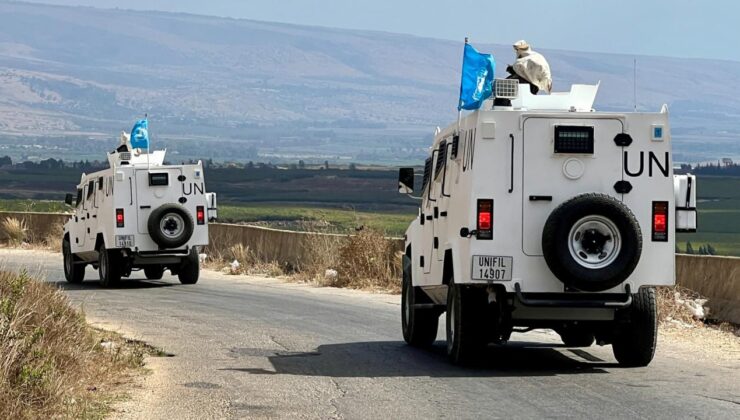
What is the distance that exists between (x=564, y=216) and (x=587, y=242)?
35cm

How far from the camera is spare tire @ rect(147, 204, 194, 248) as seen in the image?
91.7ft

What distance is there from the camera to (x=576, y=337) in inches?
642

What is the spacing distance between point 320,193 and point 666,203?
99.5 metres

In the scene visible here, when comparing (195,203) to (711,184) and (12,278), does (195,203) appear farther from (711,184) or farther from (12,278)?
(711,184)

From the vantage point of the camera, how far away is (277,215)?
73.6 meters

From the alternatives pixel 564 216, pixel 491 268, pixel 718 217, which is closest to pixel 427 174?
pixel 491 268

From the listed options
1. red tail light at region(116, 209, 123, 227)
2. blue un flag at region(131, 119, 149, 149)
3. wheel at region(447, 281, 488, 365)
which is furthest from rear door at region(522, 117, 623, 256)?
blue un flag at region(131, 119, 149, 149)

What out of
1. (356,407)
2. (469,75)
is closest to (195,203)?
(469,75)

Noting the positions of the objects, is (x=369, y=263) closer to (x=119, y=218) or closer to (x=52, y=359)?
(x=119, y=218)

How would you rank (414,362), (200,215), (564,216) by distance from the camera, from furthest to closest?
(200,215) < (414,362) < (564,216)

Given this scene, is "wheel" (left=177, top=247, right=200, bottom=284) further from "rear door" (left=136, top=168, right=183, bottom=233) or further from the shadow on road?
"rear door" (left=136, top=168, right=183, bottom=233)

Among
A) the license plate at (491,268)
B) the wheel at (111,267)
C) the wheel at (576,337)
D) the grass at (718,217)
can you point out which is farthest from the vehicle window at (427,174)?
the grass at (718,217)

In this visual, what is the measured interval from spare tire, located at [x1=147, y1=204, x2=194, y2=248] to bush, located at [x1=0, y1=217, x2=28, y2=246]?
54.4 ft

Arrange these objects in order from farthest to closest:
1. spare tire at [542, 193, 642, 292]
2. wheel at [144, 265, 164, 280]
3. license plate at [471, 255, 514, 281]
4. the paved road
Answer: wheel at [144, 265, 164, 280]
license plate at [471, 255, 514, 281]
spare tire at [542, 193, 642, 292]
the paved road
